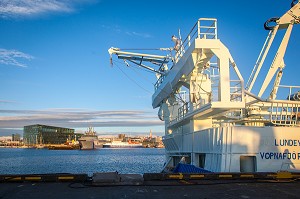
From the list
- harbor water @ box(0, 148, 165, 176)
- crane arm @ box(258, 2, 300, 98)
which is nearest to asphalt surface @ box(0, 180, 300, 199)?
crane arm @ box(258, 2, 300, 98)

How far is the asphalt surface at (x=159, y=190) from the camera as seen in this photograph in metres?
10.9

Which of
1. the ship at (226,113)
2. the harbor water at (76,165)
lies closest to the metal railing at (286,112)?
the ship at (226,113)

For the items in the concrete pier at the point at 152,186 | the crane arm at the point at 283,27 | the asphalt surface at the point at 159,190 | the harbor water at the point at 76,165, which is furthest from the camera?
the harbor water at the point at 76,165

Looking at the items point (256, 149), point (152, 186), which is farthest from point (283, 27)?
point (152, 186)

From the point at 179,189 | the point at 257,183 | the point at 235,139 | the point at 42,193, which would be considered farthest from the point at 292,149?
the point at 42,193

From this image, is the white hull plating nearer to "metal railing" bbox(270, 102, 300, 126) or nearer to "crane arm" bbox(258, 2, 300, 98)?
"metal railing" bbox(270, 102, 300, 126)

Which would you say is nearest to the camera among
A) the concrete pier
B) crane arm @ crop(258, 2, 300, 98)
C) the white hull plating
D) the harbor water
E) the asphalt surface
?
the asphalt surface

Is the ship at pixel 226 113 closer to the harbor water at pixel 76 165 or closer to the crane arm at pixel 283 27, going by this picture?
the crane arm at pixel 283 27

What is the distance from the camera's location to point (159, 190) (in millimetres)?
12227

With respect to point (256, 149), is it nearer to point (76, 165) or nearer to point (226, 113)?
point (226, 113)

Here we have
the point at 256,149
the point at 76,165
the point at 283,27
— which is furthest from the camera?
the point at 76,165

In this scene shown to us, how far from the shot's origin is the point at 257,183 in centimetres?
1420

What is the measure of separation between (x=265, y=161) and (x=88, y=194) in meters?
11.8

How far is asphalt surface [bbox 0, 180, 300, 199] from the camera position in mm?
10914
